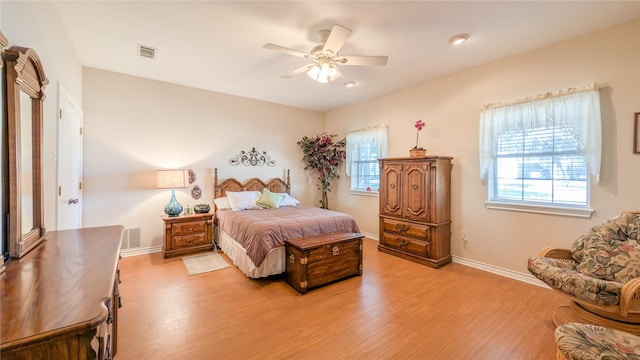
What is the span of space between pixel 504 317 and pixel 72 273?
3209 millimetres

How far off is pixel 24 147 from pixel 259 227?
2088mm

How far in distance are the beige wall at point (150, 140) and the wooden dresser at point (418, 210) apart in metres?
2.67

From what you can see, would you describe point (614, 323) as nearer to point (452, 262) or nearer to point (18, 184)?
point (452, 262)

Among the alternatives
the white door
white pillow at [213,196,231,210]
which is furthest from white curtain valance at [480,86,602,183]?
the white door

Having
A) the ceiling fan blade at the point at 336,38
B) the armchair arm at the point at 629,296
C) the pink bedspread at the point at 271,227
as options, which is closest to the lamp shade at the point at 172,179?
the pink bedspread at the point at 271,227

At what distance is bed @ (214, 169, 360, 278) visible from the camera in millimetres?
3137

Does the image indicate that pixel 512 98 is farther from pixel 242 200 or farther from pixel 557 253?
pixel 242 200

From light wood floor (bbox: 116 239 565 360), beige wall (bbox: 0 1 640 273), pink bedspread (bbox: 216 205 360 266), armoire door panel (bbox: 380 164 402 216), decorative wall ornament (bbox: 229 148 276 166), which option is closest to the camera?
light wood floor (bbox: 116 239 565 360)

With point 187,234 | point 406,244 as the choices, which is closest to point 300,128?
point 187,234

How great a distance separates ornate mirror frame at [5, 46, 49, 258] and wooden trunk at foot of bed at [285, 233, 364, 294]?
2096 mm

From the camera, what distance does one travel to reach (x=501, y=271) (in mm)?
3467

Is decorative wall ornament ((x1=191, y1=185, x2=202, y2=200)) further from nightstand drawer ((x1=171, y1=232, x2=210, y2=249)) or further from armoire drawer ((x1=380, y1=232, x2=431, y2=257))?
armoire drawer ((x1=380, y1=232, x2=431, y2=257))

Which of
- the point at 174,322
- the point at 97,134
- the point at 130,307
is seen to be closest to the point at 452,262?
the point at 174,322

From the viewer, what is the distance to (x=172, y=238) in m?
4.04
